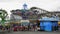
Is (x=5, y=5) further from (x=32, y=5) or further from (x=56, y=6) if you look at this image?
(x=56, y=6)

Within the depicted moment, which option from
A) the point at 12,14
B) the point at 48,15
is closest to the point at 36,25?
the point at 48,15

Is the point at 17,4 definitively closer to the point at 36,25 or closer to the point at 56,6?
the point at 36,25

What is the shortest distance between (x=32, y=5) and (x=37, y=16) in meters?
0.14

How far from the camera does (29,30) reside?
4.66 ft

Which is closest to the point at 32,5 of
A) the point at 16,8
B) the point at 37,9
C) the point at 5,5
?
the point at 37,9

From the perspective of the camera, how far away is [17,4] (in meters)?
1.46

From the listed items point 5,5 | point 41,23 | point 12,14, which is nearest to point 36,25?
point 41,23

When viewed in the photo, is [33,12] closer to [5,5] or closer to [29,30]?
[29,30]

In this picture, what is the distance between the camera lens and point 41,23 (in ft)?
4.61

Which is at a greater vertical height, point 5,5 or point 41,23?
point 5,5

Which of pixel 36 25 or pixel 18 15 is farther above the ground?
pixel 18 15

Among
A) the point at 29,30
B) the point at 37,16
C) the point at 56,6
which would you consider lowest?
the point at 29,30

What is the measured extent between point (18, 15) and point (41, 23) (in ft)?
0.88

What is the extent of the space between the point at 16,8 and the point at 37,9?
236 millimetres
